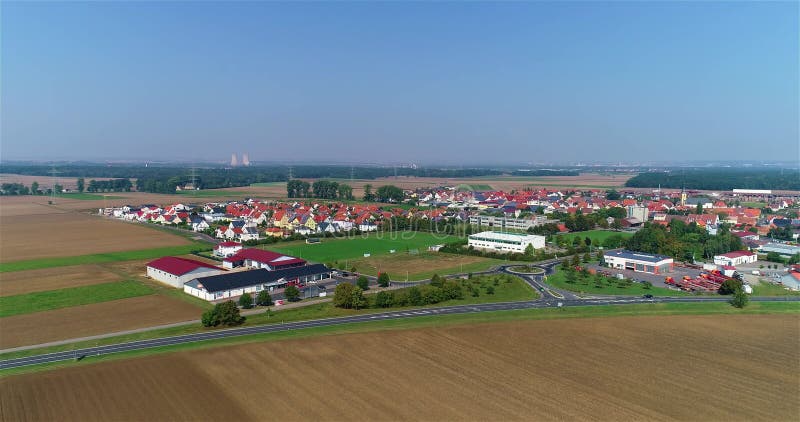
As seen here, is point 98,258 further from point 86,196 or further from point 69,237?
point 86,196

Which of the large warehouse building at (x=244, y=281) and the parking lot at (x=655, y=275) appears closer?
the large warehouse building at (x=244, y=281)

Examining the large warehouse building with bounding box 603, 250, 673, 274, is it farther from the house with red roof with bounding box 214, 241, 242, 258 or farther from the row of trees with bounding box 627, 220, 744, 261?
the house with red roof with bounding box 214, 241, 242, 258

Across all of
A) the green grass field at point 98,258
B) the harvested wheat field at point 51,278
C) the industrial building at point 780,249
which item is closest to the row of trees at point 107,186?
the green grass field at point 98,258

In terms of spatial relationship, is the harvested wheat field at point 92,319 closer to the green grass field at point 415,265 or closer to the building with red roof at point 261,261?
the building with red roof at point 261,261

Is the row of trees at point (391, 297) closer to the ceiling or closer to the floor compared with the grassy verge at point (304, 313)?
closer to the ceiling

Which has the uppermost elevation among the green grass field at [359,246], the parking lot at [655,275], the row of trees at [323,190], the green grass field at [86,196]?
the row of trees at [323,190]

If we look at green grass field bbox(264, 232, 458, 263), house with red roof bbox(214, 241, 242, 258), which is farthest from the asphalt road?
house with red roof bbox(214, 241, 242, 258)

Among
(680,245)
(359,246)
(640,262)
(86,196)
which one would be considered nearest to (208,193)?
(86,196)
